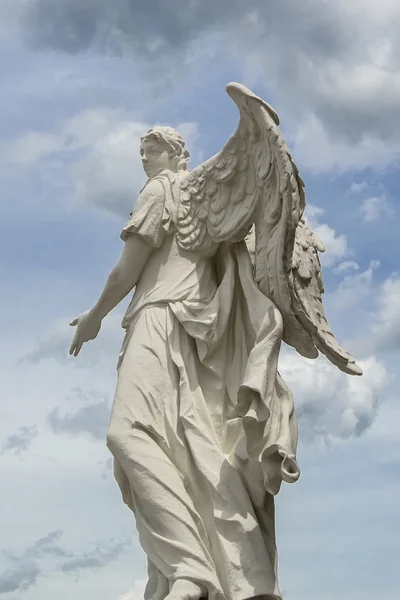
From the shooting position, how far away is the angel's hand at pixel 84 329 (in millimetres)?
7770

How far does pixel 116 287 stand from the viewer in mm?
7578

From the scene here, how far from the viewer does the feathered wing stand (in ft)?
23.0

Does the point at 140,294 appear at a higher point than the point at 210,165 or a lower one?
lower

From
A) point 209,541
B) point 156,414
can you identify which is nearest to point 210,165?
point 156,414

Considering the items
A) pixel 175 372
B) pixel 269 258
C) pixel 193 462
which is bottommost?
pixel 193 462

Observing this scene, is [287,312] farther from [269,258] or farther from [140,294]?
[140,294]

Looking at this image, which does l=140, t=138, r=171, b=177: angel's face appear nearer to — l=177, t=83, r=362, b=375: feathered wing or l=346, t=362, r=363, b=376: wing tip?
l=177, t=83, r=362, b=375: feathered wing

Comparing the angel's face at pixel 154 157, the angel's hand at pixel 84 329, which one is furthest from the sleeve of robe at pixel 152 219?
the angel's hand at pixel 84 329

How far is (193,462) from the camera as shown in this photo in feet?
22.8

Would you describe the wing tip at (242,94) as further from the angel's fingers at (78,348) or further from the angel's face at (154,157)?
the angel's fingers at (78,348)

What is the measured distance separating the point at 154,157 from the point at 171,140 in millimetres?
172

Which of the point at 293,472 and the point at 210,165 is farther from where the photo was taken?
the point at 210,165

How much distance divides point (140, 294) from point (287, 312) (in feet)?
3.49

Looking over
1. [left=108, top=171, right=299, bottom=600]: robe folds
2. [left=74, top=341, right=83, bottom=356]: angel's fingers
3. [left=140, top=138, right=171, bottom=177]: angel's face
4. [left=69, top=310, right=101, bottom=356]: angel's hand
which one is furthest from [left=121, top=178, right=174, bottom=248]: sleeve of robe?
[left=74, top=341, right=83, bottom=356]: angel's fingers
